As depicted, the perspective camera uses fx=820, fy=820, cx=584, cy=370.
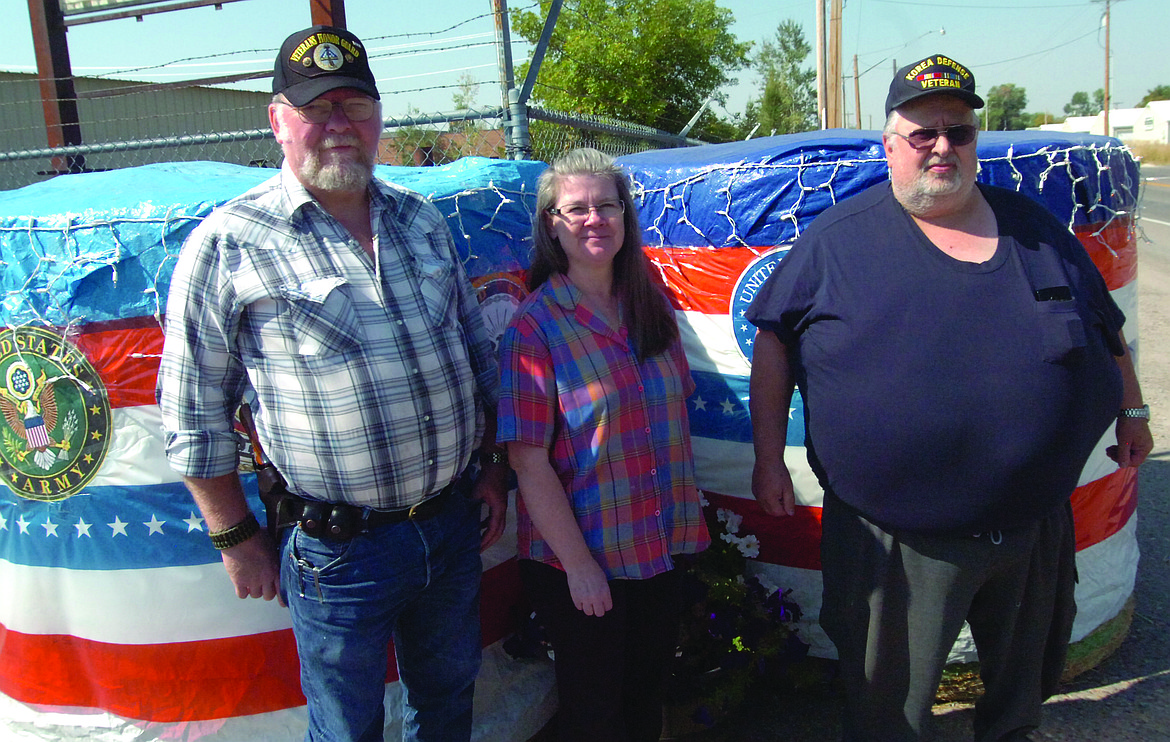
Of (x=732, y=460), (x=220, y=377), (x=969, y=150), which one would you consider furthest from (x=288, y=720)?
(x=969, y=150)

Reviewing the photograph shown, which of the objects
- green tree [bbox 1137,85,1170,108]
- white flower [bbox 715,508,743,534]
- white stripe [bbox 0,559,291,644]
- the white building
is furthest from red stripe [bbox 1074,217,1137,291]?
green tree [bbox 1137,85,1170,108]

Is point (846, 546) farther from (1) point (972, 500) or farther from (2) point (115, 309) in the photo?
(2) point (115, 309)

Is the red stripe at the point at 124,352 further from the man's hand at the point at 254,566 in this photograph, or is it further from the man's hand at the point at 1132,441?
the man's hand at the point at 1132,441

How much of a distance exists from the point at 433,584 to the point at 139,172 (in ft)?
5.17

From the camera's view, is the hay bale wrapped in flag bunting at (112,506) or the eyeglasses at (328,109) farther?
the hay bale wrapped in flag bunting at (112,506)

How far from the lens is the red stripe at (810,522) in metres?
2.73

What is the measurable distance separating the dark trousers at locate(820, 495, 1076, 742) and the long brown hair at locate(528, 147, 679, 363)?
2.18ft

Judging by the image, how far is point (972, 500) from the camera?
6.14 feet

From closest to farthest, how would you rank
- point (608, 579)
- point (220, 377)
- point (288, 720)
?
point (220, 377) < point (608, 579) < point (288, 720)

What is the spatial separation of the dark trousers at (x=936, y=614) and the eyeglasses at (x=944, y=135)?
36.2 inches

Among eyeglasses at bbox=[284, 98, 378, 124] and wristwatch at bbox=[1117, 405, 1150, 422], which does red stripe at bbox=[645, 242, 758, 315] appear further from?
eyeglasses at bbox=[284, 98, 378, 124]

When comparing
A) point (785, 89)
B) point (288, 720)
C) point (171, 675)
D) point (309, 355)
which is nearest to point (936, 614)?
point (309, 355)

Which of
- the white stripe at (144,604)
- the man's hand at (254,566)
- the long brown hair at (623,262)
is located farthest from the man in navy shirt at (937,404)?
the white stripe at (144,604)

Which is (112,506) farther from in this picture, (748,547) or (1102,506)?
(1102,506)
